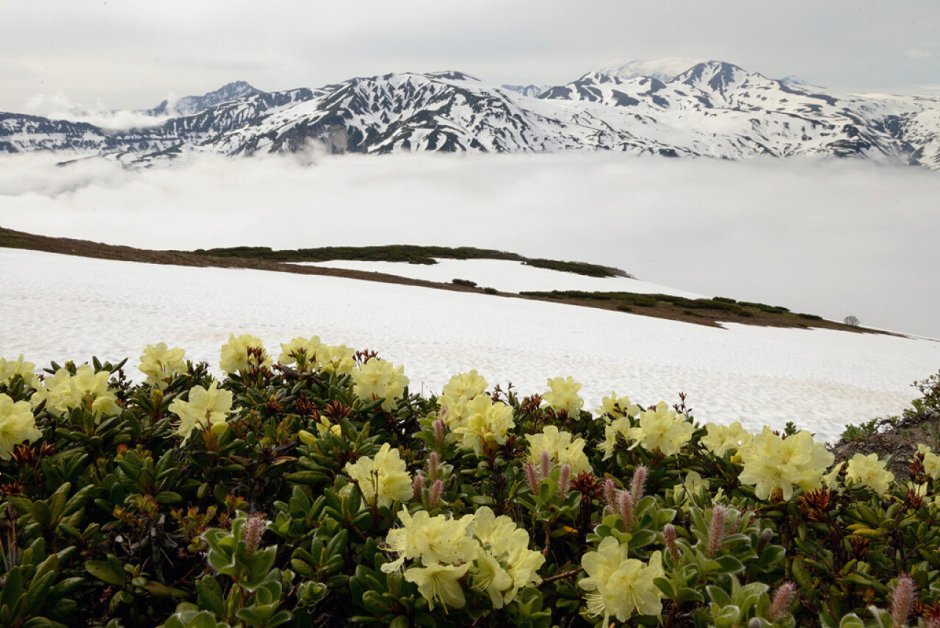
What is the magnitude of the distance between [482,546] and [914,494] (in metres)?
1.90

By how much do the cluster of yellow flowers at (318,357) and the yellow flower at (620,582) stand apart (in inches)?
89.6

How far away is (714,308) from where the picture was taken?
43.2m

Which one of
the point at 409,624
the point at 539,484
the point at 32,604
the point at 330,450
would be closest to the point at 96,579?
the point at 32,604

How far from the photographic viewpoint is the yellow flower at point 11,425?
1.99 meters

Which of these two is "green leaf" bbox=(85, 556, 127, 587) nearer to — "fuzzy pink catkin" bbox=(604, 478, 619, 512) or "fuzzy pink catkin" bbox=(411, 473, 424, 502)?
"fuzzy pink catkin" bbox=(411, 473, 424, 502)

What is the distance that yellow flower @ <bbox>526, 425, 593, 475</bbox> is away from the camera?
219 cm

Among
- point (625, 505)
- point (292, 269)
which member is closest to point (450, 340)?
point (625, 505)

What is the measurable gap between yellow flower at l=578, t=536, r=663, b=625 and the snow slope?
40.9 meters

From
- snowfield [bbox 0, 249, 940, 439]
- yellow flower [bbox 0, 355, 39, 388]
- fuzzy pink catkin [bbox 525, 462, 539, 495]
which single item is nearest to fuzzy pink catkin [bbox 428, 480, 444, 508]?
fuzzy pink catkin [bbox 525, 462, 539, 495]

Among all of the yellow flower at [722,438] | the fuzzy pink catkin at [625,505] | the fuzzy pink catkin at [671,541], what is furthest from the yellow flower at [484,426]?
the yellow flower at [722,438]

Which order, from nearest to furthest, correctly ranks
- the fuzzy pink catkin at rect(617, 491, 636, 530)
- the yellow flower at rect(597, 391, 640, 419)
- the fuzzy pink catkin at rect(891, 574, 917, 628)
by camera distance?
the fuzzy pink catkin at rect(891, 574, 917, 628) → the fuzzy pink catkin at rect(617, 491, 636, 530) → the yellow flower at rect(597, 391, 640, 419)

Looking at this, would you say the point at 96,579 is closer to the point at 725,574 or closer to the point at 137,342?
the point at 725,574

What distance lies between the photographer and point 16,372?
9.74 feet

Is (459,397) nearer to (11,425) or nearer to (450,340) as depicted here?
(11,425)
